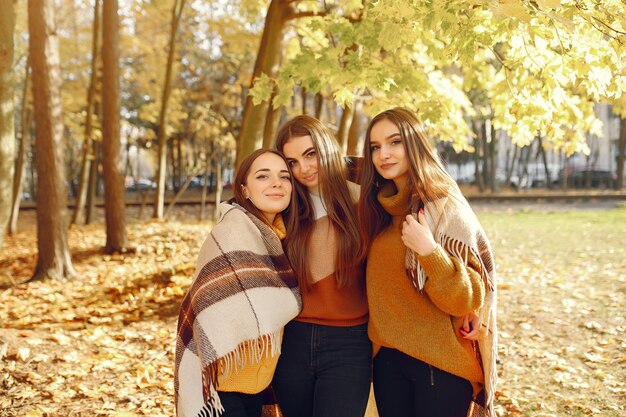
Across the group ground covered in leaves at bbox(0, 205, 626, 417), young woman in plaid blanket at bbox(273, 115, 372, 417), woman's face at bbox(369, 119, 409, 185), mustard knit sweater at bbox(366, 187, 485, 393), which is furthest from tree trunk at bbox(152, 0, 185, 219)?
mustard knit sweater at bbox(366, 187, 485, 393)

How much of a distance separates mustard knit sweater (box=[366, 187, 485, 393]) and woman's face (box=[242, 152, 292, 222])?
513mm

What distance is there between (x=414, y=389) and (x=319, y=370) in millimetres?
467

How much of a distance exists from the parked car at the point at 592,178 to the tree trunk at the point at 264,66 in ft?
94.3

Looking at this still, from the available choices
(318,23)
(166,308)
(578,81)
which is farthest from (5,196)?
(578,81)

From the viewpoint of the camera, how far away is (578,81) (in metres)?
3.70

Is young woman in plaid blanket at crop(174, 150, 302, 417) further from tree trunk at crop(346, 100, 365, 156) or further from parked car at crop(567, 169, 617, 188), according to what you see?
parked car at crop(567, 169, 617, 188)

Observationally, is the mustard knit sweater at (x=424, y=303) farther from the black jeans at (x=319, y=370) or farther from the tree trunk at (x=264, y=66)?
the tree trunk at (x=264, y=66)

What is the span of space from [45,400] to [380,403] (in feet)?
9.07

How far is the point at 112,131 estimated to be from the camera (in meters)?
10.4

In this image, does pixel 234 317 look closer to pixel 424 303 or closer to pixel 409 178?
pixel 424 303

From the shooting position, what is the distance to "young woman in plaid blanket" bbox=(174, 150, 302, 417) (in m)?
2.51

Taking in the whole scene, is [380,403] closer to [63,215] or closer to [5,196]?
[5,196]

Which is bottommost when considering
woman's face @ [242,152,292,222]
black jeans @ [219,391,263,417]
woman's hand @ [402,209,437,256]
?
black jeans @ [219,391,263,417]

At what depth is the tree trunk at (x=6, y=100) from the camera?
528 centimetres
